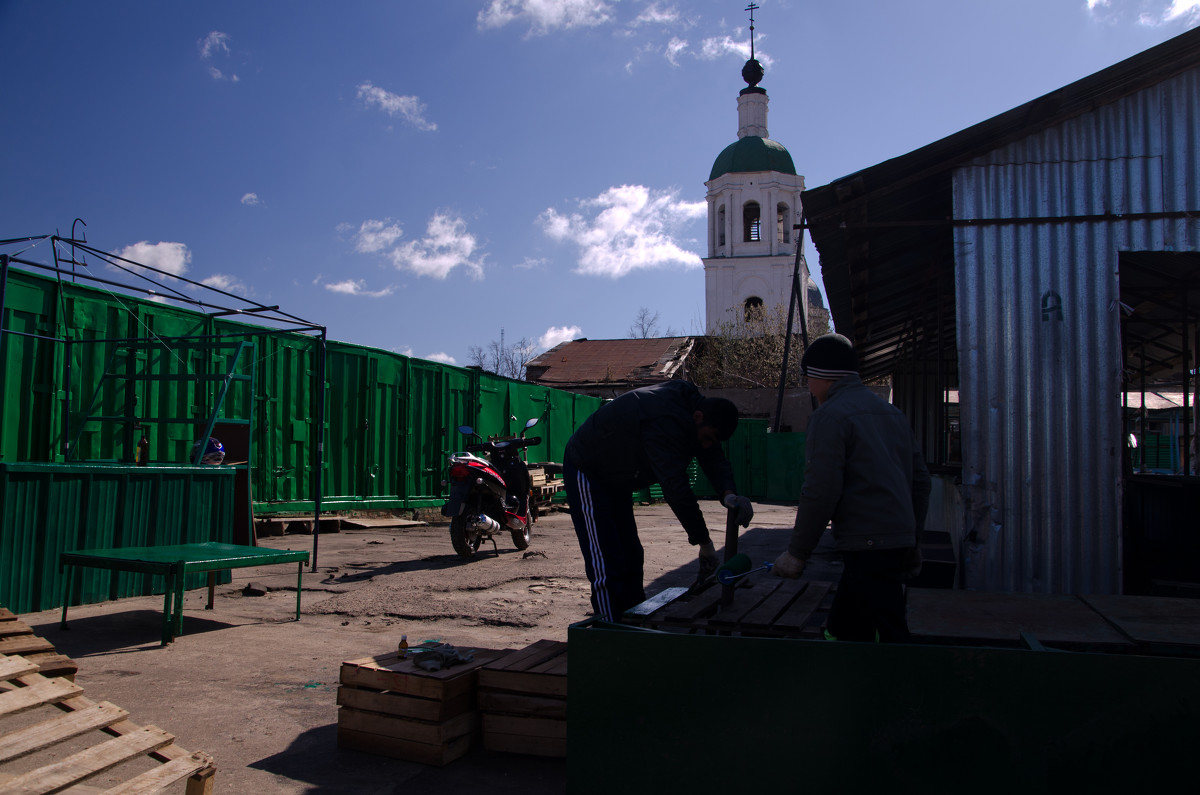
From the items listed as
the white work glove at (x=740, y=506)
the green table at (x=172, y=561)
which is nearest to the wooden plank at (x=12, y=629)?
the green table at (x=172, y=561)

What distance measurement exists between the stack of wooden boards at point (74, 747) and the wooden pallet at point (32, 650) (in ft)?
1.17

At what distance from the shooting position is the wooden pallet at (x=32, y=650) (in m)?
3.77

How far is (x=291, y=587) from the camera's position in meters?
7.15

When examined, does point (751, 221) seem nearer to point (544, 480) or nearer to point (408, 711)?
point (544, 480)

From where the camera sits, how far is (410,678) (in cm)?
344

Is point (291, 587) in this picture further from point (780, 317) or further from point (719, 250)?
point (719, 250)

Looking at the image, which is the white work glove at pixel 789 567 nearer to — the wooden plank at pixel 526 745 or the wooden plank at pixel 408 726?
the wooden plank at pixel 526 745

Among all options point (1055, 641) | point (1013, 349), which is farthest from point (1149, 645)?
point (1013, 349)

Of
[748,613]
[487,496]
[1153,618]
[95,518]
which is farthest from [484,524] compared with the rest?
[1153,618]

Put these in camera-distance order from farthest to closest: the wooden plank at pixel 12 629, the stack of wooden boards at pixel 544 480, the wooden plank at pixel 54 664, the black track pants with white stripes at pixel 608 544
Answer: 1. the stack of wooden boards at pixel 544 480
2. the black track pants with white stripes at pixel 608 544
3. the wooden plank at pixel 12 629
4. the wooden plank at pixel 54 664

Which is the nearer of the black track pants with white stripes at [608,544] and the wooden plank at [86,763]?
the wooden plank at [86,763]

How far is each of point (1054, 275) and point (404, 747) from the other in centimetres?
495

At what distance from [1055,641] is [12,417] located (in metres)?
9.35

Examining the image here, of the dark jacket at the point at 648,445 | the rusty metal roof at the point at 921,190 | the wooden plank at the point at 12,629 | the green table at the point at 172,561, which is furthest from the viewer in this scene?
the rusty metal roof at the point at 921,190
